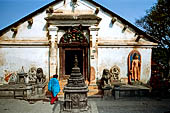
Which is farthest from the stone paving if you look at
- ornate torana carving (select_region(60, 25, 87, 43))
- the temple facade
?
ornate torana carving (select_region(60, 25, 87, 43))

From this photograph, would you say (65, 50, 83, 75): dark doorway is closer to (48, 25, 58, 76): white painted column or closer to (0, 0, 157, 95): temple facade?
(0, 0, 157, 95): temple facade

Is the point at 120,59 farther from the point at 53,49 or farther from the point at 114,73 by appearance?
Result: the point at 53,49

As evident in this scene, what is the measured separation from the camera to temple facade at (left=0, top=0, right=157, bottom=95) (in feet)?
39.7

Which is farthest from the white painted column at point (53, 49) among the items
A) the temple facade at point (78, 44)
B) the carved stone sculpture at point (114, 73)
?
the carved stone sculpture at point (114, 73)

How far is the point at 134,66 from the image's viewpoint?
39.7ft

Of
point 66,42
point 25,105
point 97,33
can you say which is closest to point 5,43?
point 66,42

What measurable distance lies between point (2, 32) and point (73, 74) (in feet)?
27.6

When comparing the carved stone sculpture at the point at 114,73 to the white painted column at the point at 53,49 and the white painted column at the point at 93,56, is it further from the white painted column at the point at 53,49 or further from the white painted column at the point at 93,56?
the white painted column at the point at 53,49

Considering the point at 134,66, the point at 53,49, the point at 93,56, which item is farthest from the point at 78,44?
the point at 134,66

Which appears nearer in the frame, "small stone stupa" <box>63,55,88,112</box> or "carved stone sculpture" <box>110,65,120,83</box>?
"small stone stupa" <box>63,55,88,112</box>

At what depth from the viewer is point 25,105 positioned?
8.30 metres

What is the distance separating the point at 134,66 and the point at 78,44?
15.7 feet

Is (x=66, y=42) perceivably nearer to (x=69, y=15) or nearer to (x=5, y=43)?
(x=69, y=15)

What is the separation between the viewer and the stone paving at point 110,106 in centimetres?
743
